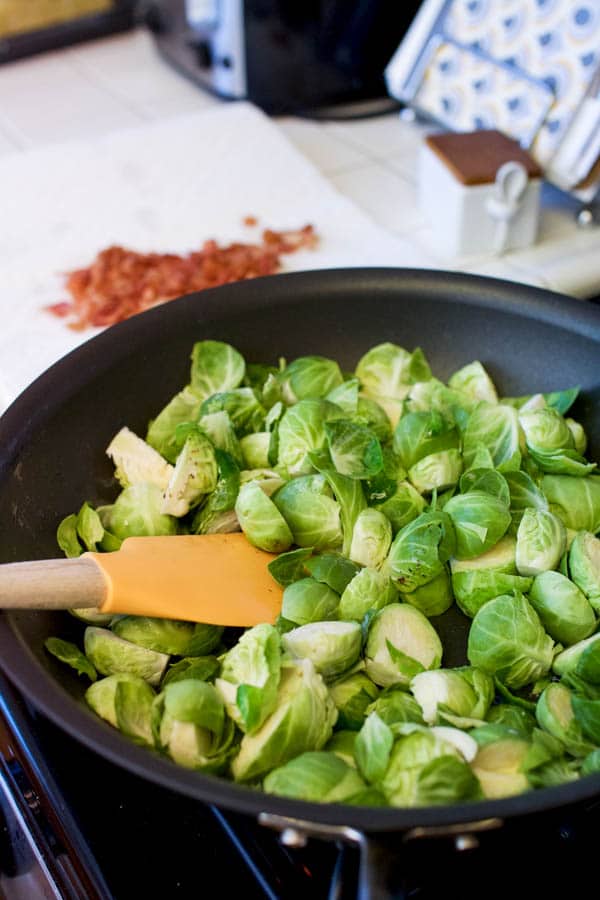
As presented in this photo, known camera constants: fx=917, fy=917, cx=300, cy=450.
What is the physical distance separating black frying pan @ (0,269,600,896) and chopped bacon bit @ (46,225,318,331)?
0.27 metres

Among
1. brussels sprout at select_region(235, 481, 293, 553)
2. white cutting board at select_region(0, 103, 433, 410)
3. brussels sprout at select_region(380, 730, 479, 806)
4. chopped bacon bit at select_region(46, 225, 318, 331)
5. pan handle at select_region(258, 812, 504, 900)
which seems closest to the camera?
pan handle at select_region(258, 812, 504, 900)

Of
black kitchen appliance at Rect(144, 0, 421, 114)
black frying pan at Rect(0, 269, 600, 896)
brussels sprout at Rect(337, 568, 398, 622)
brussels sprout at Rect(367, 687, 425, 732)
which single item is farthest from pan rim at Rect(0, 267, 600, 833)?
black kitchen appliance at Rect(144, 0, 421, 114)

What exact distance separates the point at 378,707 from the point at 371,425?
0.45 metres

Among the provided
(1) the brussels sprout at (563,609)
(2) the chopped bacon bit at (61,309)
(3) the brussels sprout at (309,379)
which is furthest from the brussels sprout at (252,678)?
(2) the chopped bacon bit at (61,309)

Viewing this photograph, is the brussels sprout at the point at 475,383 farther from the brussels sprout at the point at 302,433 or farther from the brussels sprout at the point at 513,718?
the brussels sprout at the point at 513,718

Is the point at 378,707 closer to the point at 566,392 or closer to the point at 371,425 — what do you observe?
the point at 371,425

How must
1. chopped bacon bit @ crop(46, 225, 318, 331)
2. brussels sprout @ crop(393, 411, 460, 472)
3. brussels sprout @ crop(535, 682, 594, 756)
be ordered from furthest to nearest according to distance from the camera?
chopped bacon bit @ crop(46, 225, 318, 331) → brussels sprout @ crop(393, 411, 460, 472) → brussels sprout @ crop(535, 682, 594, 756)

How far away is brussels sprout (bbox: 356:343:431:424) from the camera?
4.73ft

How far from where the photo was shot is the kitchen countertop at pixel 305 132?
6.12 ft

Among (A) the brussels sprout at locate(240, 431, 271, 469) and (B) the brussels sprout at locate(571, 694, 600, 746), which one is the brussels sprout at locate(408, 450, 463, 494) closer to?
(A) the brussels sprout at locate(240, 431, 271, 469)

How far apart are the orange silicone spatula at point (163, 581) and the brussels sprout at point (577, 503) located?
402mm

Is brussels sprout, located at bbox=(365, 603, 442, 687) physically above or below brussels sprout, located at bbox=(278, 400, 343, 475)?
below

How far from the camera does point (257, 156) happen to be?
7.14 feet

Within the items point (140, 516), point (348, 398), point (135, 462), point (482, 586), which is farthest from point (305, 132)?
point (482, 586)
